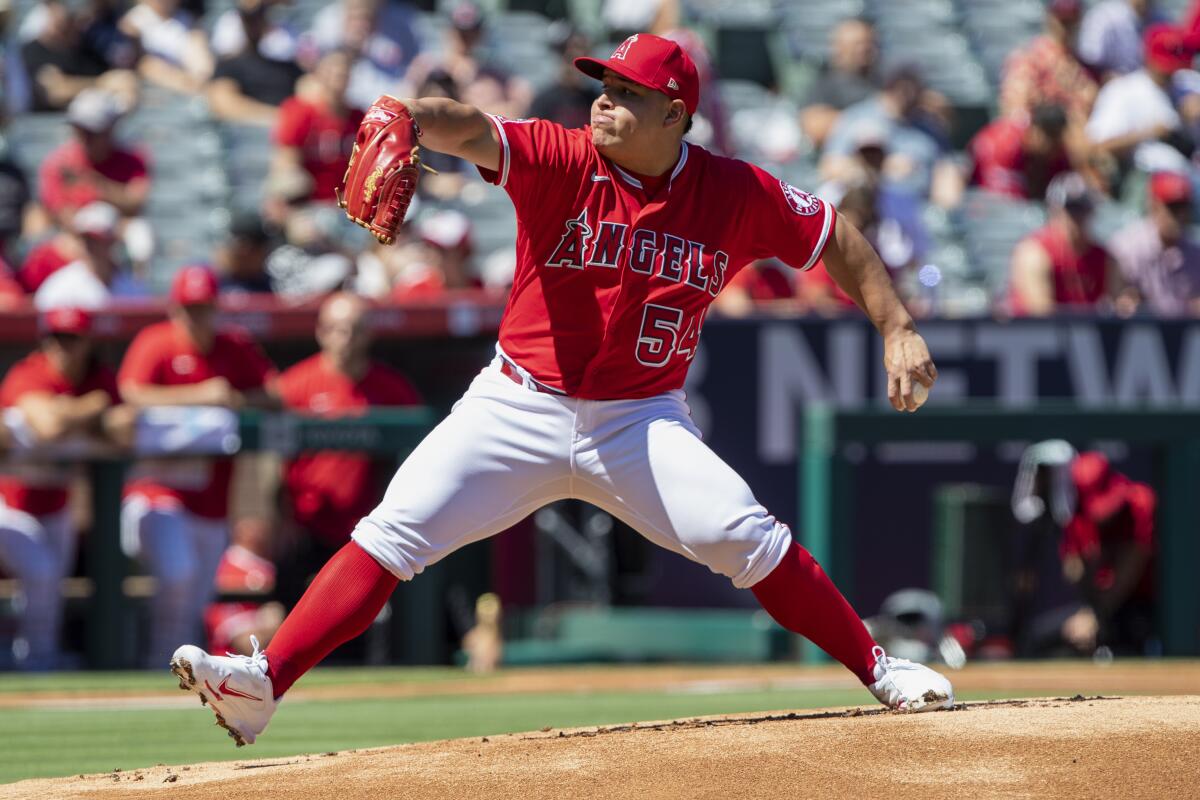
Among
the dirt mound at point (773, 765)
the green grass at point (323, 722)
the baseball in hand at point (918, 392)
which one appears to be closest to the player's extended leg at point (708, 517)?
the dirt mound at point (773, 765)

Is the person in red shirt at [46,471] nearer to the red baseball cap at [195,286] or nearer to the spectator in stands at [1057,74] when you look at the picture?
the red baseball cap at [195,286]

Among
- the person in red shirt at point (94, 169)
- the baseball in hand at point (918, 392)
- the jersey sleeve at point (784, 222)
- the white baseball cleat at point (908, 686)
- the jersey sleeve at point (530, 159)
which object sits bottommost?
the white baseball cleat at point (908, 686)

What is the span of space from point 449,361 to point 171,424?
1.40 m

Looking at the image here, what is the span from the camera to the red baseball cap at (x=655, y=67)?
14.4ft

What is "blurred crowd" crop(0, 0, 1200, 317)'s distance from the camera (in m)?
9.45

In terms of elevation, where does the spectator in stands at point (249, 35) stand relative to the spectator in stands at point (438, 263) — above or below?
above

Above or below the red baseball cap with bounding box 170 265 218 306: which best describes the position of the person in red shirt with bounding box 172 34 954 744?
below

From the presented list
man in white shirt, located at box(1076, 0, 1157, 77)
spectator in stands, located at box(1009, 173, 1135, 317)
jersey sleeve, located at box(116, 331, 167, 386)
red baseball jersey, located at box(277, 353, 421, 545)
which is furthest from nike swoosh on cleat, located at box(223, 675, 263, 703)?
man in white shirt, located at box(1076, 0, 1157, 77)

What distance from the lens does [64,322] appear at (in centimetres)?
798

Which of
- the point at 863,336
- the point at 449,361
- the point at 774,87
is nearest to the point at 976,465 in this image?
the point at 863,336

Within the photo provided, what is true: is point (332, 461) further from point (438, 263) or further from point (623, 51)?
point (623, 51)

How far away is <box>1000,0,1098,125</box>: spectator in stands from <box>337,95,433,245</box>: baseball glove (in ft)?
28.3

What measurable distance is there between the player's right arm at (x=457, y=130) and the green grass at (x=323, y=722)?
1849mm

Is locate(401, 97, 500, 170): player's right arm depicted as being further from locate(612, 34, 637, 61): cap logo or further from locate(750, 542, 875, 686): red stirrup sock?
locate(750, 542, 875, 686): red stirrup sock
